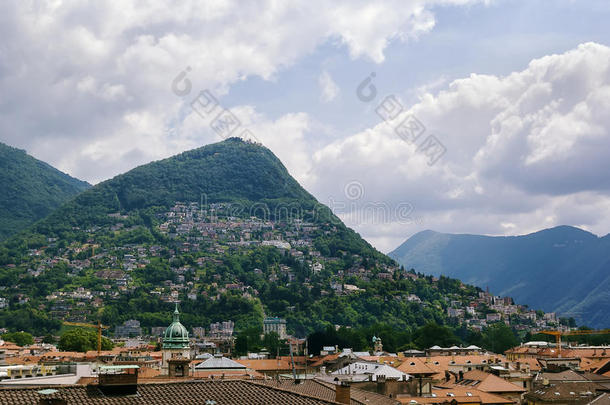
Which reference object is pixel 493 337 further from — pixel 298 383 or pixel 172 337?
pixel 298 383

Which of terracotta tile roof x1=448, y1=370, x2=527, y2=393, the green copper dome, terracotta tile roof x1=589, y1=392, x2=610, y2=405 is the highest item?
the green copper dome

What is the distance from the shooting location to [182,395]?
23391 millimetres

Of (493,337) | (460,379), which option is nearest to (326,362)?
(460,379)

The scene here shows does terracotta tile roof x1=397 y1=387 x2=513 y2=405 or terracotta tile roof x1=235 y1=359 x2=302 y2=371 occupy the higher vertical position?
terracotta tile roof x1=235 y1=359 x2=302 y2=371

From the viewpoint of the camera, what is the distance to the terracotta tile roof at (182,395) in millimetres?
22125

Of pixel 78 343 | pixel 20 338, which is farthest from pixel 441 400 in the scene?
pixel 20 338

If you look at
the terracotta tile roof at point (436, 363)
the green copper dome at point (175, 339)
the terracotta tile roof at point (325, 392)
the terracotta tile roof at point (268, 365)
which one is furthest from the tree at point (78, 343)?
the terracotta tile roof at point (325, 392)

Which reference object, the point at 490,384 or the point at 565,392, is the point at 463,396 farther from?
the point at 490,384

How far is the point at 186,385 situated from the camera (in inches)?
954

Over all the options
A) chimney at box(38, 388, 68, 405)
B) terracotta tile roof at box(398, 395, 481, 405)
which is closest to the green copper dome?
terracotta tile roof at box(398, 395, 481, 405)

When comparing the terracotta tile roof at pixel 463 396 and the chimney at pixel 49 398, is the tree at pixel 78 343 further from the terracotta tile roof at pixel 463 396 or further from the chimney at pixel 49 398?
the chimney at pixel 49 398

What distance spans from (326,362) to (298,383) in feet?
194

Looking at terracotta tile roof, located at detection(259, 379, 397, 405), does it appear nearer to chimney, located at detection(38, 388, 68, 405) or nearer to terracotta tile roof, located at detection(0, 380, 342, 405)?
terracotta tile roof, located at detection(0, 380, 342, 405)

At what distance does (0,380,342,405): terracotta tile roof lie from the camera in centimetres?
2212
